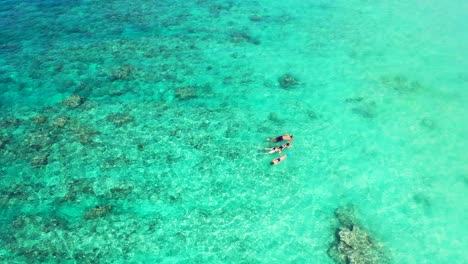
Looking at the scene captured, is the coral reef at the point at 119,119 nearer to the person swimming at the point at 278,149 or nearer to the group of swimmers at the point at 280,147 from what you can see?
the group of swimmers at the point at 280,147

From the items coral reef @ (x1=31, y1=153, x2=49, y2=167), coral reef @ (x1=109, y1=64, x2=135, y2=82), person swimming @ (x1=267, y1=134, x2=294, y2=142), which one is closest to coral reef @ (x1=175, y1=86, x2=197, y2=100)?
coral reef @ (x1=109, y1=64, x2=135, y2=82)

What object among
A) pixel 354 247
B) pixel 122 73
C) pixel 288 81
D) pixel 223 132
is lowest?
pixel 354 247

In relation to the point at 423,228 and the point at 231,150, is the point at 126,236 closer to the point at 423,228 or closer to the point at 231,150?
the point at 231,150

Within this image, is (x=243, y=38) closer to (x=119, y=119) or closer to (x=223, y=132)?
(x=223, y=132)

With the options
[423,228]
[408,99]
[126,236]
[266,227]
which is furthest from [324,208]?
[408,99]

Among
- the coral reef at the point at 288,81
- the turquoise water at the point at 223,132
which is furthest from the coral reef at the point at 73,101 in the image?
the coral reef at the point at 288,81

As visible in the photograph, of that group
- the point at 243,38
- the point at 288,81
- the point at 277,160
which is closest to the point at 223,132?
the point at 277,160
